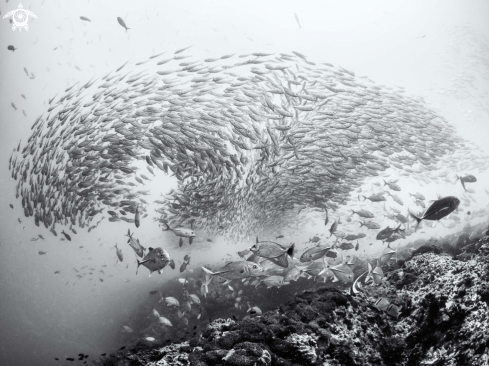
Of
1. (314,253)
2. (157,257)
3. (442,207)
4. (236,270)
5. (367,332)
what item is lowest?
(367,332)

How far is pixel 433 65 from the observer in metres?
32.6

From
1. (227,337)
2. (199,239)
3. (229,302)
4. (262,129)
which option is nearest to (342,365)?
(227,337)

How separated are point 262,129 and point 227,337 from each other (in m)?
7.92

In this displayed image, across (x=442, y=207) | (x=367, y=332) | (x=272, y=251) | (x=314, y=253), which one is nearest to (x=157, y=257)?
(x=272, y=251)

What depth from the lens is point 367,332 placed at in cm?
326

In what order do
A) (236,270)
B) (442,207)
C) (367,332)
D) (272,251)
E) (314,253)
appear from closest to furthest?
(442,207)
(367,332)
(272,251)
(236,270)
(314,253)

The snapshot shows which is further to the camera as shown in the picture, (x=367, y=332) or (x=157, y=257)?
(x=157, y=257)

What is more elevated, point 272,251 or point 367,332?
point 272,251

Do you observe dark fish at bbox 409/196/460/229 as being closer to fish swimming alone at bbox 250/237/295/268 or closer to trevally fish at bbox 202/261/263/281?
fish swimming alone at bbox 250/237/295/268

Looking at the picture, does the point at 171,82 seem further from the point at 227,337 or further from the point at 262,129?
the point at 227,337

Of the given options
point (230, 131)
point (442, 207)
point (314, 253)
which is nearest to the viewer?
point (442, 207)

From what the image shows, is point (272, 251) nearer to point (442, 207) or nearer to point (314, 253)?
point (314, 253)

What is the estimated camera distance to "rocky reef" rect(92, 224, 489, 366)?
2.65m

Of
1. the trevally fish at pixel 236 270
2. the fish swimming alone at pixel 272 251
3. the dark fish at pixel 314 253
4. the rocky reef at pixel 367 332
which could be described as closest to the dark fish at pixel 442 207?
the rocky reef at pixel 367 332
